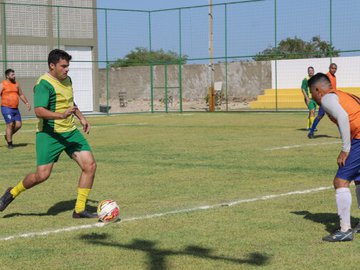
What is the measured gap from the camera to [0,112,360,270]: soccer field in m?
6.44

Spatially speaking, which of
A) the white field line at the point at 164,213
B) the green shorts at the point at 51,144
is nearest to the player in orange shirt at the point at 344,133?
the white field line at the point at 164,213

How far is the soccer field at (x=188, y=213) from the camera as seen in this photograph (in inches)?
254

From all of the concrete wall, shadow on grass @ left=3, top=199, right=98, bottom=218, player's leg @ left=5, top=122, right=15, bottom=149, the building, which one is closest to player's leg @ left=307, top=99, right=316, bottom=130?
player's leg @ left=5, top=122, right=15, bottom=149

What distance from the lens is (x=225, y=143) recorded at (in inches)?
723

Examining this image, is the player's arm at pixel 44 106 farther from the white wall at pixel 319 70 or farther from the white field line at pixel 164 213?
the white wall at pixel 319 70

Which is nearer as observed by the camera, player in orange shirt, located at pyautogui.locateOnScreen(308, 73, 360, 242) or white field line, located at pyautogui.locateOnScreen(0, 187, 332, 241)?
player in orange shirt, located at pyautogui.locateOnScreen(308, 73, 360, 242)

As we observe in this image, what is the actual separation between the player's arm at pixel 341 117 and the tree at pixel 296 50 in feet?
80.6

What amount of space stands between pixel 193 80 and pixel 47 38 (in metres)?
14.9

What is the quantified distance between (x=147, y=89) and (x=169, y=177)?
134 ft

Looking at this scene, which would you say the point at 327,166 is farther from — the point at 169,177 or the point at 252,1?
the point at 252,1

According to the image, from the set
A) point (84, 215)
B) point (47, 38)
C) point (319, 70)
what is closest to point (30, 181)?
point (84, 215)

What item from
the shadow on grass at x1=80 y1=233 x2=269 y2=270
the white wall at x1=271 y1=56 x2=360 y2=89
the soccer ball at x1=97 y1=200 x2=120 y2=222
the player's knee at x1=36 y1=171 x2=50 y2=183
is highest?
the white wall at x1=271 y1=56 x2=360 y2=89

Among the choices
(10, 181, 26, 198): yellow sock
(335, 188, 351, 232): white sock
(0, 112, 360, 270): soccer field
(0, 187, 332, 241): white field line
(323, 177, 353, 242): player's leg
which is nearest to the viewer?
(0, 112, 360, 270): soccer field

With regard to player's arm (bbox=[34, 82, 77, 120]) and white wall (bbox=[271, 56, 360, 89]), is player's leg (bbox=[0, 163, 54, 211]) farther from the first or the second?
white wall (bbox=[271, 56, 360, 89])
